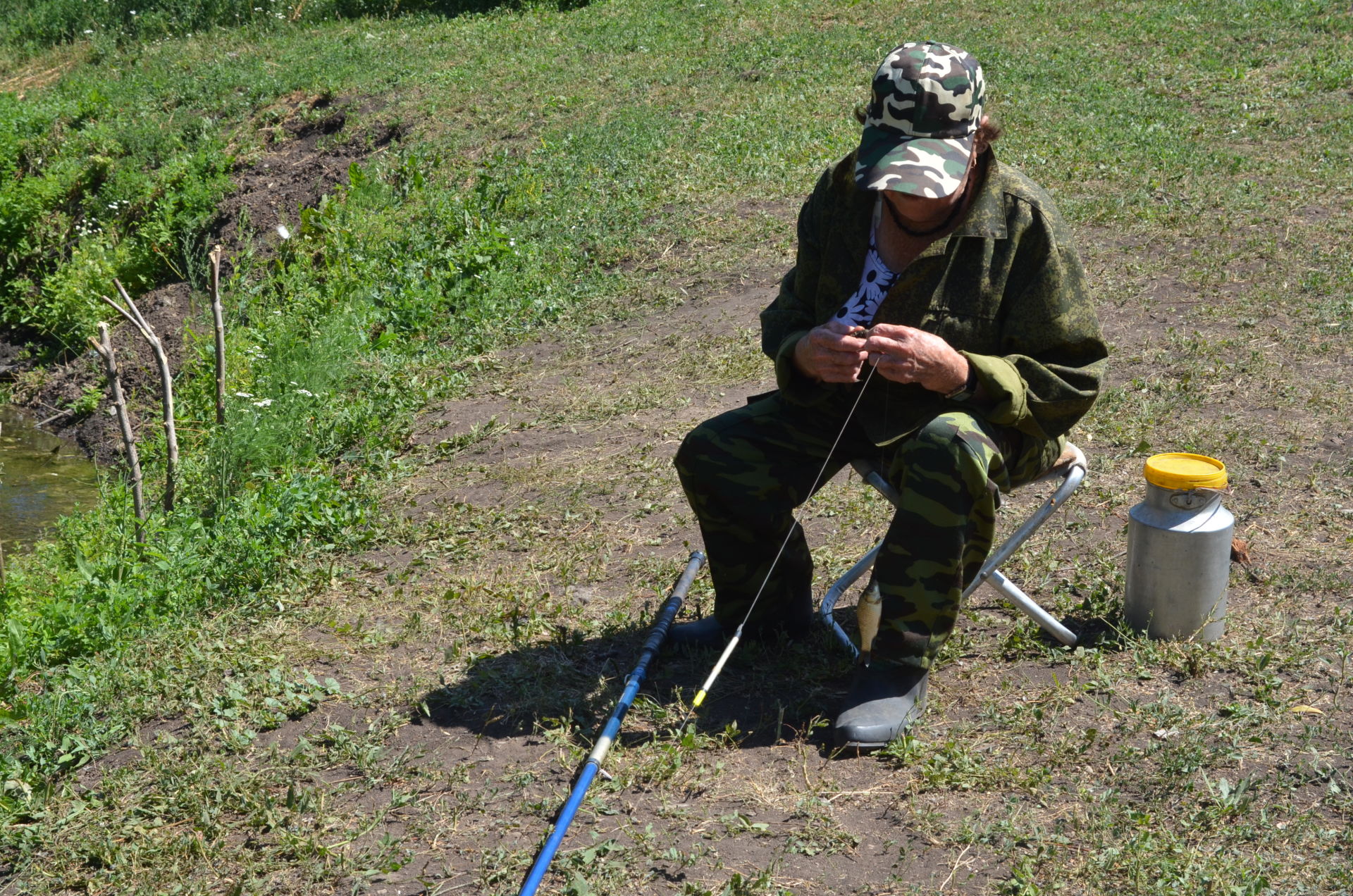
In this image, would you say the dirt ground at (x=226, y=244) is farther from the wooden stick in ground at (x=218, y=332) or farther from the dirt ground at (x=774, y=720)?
the dirt ground at (x=774, y=720)

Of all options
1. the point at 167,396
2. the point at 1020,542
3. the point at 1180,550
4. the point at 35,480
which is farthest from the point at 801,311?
the point at 35,480

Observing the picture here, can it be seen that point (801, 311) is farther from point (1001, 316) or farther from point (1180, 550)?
point (1180, 550)

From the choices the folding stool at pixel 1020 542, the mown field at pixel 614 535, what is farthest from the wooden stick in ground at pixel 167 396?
the folding stool at pixel 1020 542

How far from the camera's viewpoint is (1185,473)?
3201 mm

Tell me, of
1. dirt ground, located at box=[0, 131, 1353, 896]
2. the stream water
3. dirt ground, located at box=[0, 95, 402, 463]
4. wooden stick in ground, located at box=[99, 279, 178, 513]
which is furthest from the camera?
dirt ground, located at box=[0, 95, 402, 463]

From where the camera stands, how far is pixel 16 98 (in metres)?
15.4

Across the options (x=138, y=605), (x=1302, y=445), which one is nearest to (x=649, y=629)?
(x=138, y=605)

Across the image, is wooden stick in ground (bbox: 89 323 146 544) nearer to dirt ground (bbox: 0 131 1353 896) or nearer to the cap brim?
dirt ground (bbox: 0 131 1353 896)

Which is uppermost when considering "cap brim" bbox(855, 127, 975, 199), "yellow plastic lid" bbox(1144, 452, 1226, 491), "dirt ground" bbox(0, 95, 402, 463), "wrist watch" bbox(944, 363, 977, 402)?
"cap brim" bbox(855, 127, 975, 199)

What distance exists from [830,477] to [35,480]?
6.20m

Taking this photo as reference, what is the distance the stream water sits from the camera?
6.74 meters

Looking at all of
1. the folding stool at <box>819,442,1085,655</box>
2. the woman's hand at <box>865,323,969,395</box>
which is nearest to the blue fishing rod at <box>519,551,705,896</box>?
the folding stool at <box>819,442,1085,655</box>

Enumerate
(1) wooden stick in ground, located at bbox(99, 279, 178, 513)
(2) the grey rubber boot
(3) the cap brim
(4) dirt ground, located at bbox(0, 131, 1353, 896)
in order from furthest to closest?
(1) wooden stick in ground, located at bbox(99, 279, 178, 513), (2) the grey rubber boot, (3) the cap brim, (4) dirt ground, located at bbox(0, 131, 1353, 896)

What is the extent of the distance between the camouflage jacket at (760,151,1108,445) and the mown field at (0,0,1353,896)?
2.56 feet
